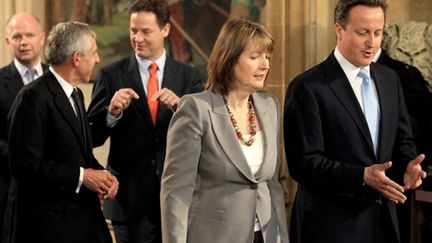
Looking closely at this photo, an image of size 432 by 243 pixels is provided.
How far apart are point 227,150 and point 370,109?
0.80 metres

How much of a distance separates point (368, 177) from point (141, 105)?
148 cm

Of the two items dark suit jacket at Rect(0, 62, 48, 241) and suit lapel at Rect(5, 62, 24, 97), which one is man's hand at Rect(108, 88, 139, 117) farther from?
suit lapel at Rect(5, 62, 24, 97)

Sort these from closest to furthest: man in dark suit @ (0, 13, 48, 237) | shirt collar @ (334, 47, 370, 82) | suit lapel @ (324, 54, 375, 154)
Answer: suit lapel @ (324, 54, 375, 154), shirt collar @ (334, 47, 370, 82), man in dark suit @ (0, 13, 48, 237)

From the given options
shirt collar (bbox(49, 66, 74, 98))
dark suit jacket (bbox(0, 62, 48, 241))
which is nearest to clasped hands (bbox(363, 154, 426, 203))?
shirt collar (bbox(49, 66, 74, 98))

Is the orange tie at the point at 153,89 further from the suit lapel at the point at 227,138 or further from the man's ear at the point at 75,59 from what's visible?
the suit lapel at the point at 227,138

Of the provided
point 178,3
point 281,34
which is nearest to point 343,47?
point 281,34

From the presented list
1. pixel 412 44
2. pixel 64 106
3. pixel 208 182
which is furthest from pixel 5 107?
pixel 412 44

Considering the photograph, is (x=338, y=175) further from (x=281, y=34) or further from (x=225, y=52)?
(x=281, y=34)

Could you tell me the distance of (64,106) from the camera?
4.58 meters

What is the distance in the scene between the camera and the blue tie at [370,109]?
14.7 feet

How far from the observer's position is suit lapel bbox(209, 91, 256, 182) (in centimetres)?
407

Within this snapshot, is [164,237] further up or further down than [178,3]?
further down

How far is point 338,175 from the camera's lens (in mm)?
4324

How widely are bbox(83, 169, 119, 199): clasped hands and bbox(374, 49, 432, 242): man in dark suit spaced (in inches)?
87.9
